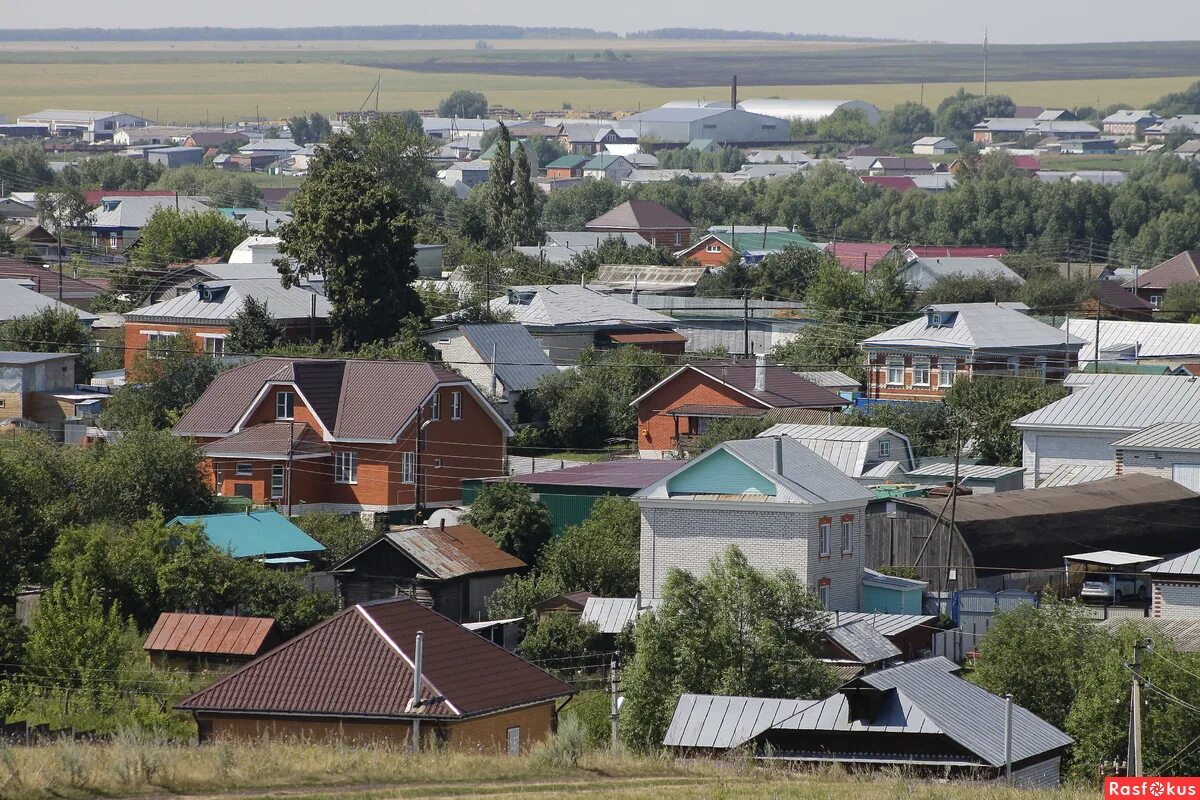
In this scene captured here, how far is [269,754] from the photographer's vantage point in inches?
693

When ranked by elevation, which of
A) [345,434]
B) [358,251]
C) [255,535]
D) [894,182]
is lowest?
[255,535]

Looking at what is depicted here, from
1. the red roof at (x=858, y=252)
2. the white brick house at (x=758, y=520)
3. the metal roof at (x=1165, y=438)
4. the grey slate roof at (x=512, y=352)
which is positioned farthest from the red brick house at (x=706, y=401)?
the red roof at (x=858, y=252)

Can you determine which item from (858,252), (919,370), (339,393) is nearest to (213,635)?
(339,393)

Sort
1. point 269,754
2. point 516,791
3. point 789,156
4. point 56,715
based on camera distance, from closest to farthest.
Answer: point 516,791, point 269,754, point 56,715, point 789,156

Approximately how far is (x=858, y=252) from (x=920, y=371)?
43.6 meters

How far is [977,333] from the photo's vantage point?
53.9 m

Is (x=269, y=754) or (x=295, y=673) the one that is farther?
(x=295, y=673)

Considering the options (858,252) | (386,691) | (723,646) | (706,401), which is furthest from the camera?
(858,252)

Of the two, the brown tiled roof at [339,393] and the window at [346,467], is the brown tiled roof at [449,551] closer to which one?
the window at [346,467]

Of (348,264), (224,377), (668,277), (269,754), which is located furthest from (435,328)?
(269,754)

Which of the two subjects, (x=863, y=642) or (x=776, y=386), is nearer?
(x=863, y=642)

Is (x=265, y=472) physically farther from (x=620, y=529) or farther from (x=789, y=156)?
(x=789, y=156)

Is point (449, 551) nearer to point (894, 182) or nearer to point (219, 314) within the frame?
point (219, 314)

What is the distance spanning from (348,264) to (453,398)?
1264cm
